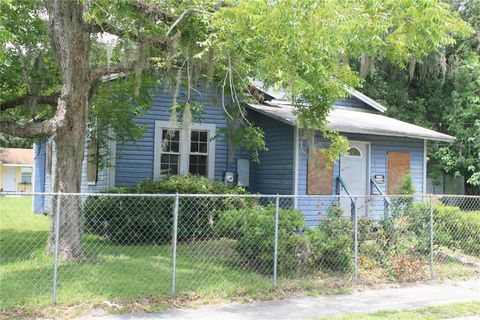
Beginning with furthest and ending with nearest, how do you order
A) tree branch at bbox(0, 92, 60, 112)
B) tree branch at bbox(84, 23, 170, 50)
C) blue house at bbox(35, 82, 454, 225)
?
blue house at bbox(35, 82, 454, 225) < tree branch at bbox(0, 92, 60, 112) < tree branch at bbox(84, 23, 170, 50)

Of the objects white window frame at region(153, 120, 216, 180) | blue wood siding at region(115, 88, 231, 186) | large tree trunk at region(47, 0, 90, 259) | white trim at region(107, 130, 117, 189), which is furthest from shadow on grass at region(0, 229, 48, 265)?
white window frame at region(153, 120, 216, 180)

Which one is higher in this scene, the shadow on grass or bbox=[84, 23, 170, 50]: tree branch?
bbox=[84, 23, 170, 50]: tree branch

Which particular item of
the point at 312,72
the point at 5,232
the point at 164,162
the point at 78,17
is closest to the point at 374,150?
the point at 164,162

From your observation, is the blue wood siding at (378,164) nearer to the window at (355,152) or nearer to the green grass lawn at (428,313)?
the window at (355,152)

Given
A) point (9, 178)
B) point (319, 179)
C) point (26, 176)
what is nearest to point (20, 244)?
point (319, 179)

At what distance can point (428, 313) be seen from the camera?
7.50 m

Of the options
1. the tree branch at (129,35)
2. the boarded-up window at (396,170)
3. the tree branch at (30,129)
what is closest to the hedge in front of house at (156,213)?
the tree branch at (30,129)

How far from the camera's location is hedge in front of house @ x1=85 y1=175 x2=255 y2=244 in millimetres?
12341

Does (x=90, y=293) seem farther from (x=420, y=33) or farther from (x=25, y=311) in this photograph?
(x=420, y=33)

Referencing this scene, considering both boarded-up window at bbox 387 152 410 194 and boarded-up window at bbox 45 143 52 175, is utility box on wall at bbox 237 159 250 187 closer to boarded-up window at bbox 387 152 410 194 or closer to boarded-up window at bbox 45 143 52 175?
boarded-up window at bbox 387 152 410 194

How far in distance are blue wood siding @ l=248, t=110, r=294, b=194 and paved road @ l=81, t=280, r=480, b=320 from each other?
17.7 feet

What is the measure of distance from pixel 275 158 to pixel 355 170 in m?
2.45

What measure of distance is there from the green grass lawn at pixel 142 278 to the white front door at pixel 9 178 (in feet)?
108

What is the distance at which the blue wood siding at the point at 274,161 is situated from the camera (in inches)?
555
